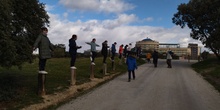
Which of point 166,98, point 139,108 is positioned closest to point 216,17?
point 166,98

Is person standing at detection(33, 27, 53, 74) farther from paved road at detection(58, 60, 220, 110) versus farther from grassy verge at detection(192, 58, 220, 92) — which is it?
grassy verge at detection(192, 58, 220, 92)

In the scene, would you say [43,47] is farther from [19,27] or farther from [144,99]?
[144,99]

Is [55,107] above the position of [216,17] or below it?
below

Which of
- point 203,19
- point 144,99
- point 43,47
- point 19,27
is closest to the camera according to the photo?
point 19,27

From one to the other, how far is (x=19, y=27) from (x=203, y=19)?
89.1 feet

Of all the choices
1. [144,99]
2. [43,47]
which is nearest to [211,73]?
[144,99]

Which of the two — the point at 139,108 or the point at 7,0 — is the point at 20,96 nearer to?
the point at 7,0

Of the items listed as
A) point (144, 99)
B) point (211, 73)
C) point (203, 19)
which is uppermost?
point (203, 19)

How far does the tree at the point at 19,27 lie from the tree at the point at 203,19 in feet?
73.8

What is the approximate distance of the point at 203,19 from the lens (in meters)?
34.2

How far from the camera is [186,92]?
531 inches

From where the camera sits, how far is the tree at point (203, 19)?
32.2m

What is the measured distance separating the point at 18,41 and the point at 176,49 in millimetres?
103482

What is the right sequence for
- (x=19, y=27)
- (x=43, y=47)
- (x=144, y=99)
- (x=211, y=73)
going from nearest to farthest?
1. (x=19, y=27)
2. (x=43, y=47)
3. (x=144, y=99)
4. (x=211, y=73)
